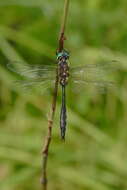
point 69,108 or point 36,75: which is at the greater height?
point 36,75

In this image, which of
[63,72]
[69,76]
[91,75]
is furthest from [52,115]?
[91,75]

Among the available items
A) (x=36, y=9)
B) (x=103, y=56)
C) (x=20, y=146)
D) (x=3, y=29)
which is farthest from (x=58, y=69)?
(x=36, y=9)

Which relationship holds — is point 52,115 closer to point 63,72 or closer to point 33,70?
point 63,72

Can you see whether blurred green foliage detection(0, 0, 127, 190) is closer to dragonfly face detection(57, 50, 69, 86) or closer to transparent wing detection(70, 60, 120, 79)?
transparent wing detection(70, 60, 120, 79)

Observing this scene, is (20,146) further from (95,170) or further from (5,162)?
(95,170)

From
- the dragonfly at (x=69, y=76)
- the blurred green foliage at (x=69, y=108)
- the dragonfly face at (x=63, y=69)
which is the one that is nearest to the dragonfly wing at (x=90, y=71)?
the dragonfly at (x=69, y=76)
